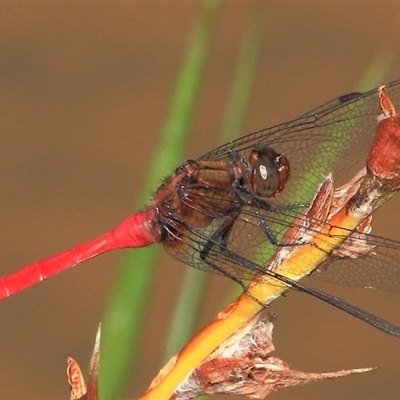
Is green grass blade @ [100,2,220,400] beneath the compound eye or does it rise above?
beneath

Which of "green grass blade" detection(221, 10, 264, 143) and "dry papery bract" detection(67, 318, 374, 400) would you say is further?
"green grass blade" detection(221, 10, 264, 143)

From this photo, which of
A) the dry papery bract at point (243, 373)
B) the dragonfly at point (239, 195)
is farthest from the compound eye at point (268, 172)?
the dry papery bract at point (243, 373)

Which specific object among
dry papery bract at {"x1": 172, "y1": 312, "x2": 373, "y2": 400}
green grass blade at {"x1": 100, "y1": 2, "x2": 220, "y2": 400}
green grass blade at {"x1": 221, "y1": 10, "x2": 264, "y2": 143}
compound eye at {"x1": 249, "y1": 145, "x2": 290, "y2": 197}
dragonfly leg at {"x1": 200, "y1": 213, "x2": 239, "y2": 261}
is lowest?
dry papery bract at {"x1": 172, "y1": 312, "x2": 373, "y2": 400}

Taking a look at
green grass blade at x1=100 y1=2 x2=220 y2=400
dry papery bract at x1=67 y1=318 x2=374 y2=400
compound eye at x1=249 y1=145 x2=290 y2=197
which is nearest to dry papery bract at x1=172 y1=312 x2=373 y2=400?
dry papery bract at x1=67 y1=318 x2=374 y2=400

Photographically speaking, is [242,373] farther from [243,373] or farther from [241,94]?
[241,94]

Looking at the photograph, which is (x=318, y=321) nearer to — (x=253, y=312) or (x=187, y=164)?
(x=187, y=164)

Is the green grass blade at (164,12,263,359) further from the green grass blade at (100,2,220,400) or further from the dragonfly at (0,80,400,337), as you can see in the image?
the green grass blade at (100,2,220,400)

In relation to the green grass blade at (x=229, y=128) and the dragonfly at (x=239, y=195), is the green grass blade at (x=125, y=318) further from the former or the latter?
the dragonfly at (x=239, y=195)
